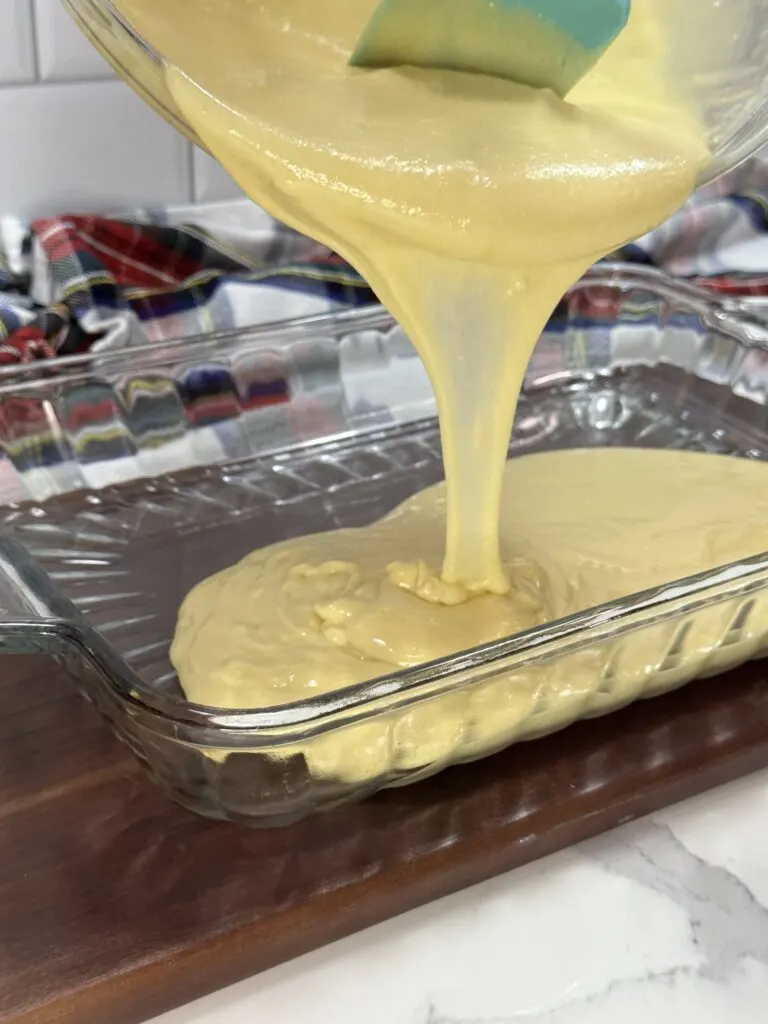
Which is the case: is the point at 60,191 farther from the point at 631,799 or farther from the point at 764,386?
the point at 631,799

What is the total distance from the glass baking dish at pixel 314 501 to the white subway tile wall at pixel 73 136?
317mm

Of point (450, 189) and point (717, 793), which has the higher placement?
point (450, 189)

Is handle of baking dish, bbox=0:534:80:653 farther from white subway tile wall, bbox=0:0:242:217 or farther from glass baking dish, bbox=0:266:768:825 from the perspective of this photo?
white subway tile wall, bbox=0:0:242:217

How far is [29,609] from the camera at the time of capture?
1.78ft

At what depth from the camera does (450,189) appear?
1.67ft

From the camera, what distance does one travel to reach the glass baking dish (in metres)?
0.48

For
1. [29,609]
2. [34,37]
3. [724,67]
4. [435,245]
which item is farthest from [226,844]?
[34,37]

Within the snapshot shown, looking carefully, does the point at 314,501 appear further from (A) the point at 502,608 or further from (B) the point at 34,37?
(B) the point at 34,37

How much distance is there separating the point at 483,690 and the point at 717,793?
157mm

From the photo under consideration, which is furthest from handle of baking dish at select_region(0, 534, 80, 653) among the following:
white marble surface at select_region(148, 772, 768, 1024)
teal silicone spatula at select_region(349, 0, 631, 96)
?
teal silicone spatula at select_region(349, 0, 631, 96)

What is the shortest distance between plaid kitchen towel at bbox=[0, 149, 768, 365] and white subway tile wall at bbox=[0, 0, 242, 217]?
30mm

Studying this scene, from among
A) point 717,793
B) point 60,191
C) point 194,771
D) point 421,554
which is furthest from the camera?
point 60,191

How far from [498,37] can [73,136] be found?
63 centimetres

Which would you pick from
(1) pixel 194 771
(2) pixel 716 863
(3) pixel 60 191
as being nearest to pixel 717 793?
(2) pixel 716 863
